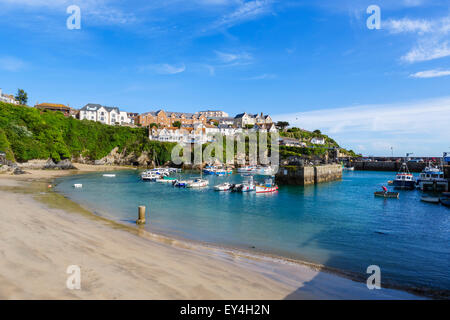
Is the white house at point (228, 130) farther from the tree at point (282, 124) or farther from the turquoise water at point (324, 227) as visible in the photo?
the turquoise water at point (324, 227)

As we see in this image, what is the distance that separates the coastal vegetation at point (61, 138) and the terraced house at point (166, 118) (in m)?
19.0

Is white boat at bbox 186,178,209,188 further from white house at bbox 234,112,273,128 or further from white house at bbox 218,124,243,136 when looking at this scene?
white house at bbox 234,112,273,128

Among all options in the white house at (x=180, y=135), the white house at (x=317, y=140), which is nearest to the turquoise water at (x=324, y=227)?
the white house at (x=180, y=135)

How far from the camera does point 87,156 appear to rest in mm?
88312

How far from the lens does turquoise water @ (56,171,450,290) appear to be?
562 inches

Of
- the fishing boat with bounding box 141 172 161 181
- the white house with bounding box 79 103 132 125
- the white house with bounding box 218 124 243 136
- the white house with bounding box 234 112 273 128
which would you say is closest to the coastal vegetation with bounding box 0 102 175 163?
the white house with bounding box 79 103 132 125

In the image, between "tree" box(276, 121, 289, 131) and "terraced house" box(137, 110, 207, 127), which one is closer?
"terraced house" box(137, 110, 207, 127)

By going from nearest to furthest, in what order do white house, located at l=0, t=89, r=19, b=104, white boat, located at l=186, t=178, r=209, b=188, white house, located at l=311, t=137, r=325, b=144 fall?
white boat, located at l=186, t=178, r=209, b=188 < white house, located at l=0, t=89, r=19, b=104 < white house, located at l=311, t=137, r=325, b=144

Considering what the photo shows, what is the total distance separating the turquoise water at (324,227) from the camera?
14.3 m

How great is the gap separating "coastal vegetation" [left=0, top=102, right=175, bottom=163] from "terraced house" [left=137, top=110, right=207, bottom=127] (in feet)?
62.4

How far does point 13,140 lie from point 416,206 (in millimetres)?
78514

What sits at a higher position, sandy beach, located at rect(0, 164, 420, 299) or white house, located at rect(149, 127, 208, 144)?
white house, located at rect(149, 127, 208, 144)

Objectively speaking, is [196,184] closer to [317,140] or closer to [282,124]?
[317,140]
